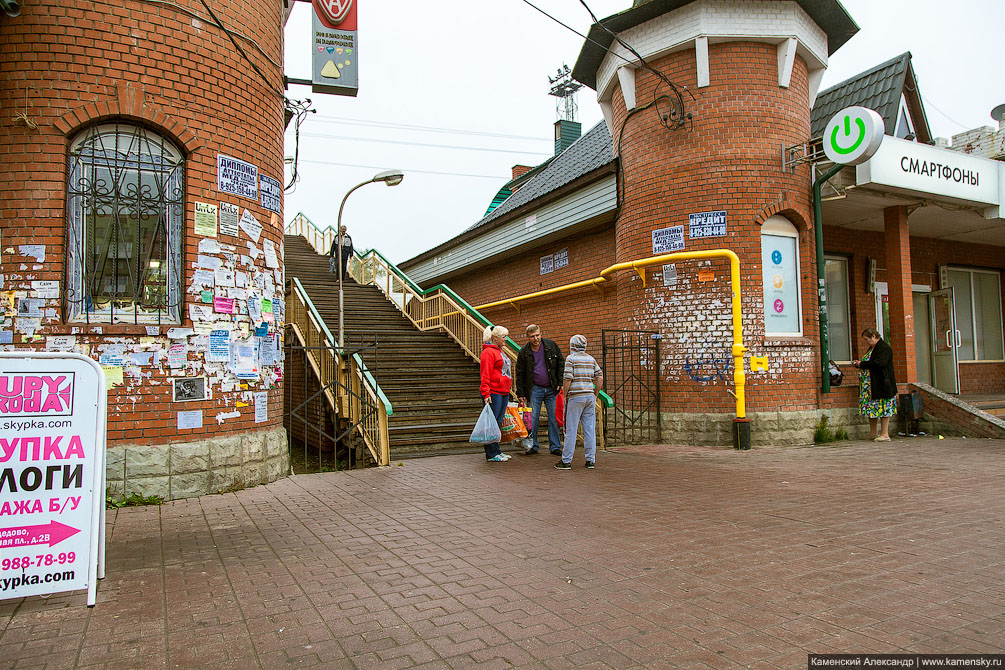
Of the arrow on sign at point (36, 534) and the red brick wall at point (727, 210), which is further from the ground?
the red brick wall at point (727, 210)

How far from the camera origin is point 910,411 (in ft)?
40.0

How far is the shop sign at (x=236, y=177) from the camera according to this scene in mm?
7383

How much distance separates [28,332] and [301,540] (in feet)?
12.0

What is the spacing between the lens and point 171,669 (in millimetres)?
3045

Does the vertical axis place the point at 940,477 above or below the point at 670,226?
below

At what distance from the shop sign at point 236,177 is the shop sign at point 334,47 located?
174 centimetres

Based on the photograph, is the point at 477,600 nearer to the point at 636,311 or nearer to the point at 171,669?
the point at 171,669

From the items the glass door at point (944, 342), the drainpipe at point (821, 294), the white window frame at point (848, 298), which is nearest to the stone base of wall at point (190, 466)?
the drainpipe at point (821, 294)

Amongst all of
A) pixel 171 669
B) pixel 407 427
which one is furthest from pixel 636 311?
pixel 171 669

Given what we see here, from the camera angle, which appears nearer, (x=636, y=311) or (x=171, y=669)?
(x=171, y=669)

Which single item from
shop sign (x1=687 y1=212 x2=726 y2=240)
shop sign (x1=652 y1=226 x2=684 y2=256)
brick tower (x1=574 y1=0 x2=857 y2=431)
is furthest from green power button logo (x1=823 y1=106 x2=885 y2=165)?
shop sign (x1=652 y1=226 x2=684 y2=256)

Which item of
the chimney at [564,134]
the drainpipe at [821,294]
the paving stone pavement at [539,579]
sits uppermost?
the chimney at [564,134]

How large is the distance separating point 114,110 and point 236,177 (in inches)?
52.6

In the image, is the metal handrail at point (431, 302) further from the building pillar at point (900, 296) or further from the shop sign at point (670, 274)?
the building pillar at point (900, 296)
